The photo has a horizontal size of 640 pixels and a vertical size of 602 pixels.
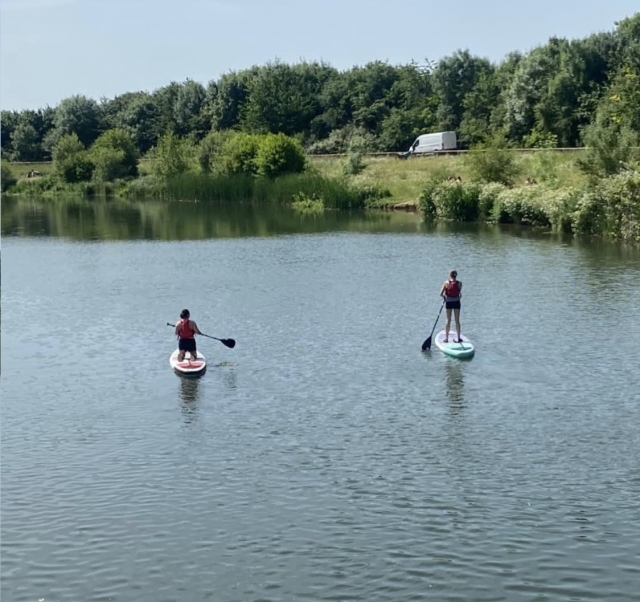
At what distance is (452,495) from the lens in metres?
15.5

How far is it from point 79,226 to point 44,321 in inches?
1575

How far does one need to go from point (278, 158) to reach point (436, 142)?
56.8 feet

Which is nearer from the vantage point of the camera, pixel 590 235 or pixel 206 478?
pixel 206 478

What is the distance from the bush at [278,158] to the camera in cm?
8950

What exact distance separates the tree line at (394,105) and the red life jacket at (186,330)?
3547 cm

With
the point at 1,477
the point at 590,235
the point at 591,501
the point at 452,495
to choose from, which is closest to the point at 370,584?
the point at 452,495

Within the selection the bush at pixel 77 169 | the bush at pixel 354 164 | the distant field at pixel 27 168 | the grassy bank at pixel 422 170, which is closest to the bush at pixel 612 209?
the grassy bank at pixel 422 170

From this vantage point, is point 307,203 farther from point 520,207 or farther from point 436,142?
point 520,207

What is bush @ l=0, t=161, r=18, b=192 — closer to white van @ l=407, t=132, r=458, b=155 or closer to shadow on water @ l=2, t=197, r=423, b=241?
shadow on water @ l=2, t=197, r=423, b=241

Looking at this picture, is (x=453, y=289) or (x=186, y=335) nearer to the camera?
(x=186, y=335)

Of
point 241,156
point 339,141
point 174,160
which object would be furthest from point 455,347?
point 339,141

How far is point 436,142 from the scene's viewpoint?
3772 inches

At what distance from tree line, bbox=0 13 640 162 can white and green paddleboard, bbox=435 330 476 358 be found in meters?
30.7

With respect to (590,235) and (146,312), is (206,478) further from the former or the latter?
(590,235)
